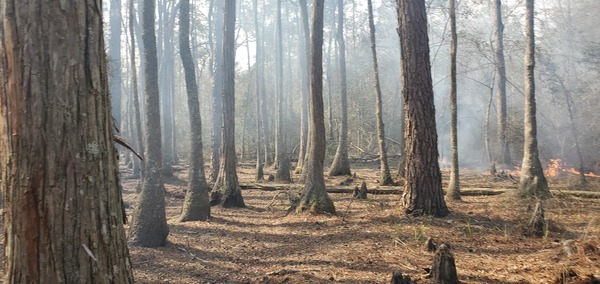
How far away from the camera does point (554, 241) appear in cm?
570

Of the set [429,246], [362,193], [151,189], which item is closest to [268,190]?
[362,193]

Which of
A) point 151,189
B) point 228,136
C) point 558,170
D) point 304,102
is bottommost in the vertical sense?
point 558,170

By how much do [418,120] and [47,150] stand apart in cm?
641

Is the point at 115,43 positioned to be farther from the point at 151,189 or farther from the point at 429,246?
the point at 429,246

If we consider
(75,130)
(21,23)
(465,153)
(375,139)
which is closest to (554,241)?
(75,130)

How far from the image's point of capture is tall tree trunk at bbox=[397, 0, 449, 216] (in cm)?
724

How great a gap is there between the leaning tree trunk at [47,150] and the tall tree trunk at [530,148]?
9.23 metres

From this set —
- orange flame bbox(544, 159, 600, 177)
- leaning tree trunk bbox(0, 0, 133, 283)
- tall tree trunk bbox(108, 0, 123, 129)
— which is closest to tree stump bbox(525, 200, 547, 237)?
leaning tree trunk bbox(0, 0, 133, 283)

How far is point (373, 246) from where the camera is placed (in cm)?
598

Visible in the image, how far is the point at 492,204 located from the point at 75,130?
8.74 meters

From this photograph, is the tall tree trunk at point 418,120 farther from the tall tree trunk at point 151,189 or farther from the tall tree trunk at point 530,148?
the tall tree trunk at point 151,189

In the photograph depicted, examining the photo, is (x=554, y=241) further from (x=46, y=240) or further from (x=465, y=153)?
(x=465, y=153)

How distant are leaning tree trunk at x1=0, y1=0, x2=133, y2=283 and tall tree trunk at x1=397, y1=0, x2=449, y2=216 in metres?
6.07

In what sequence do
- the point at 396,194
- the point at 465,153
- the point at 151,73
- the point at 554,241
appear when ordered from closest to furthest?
the point at 554,241 → the point at 151,73 → the point at 396,194 → the point at 465,153
